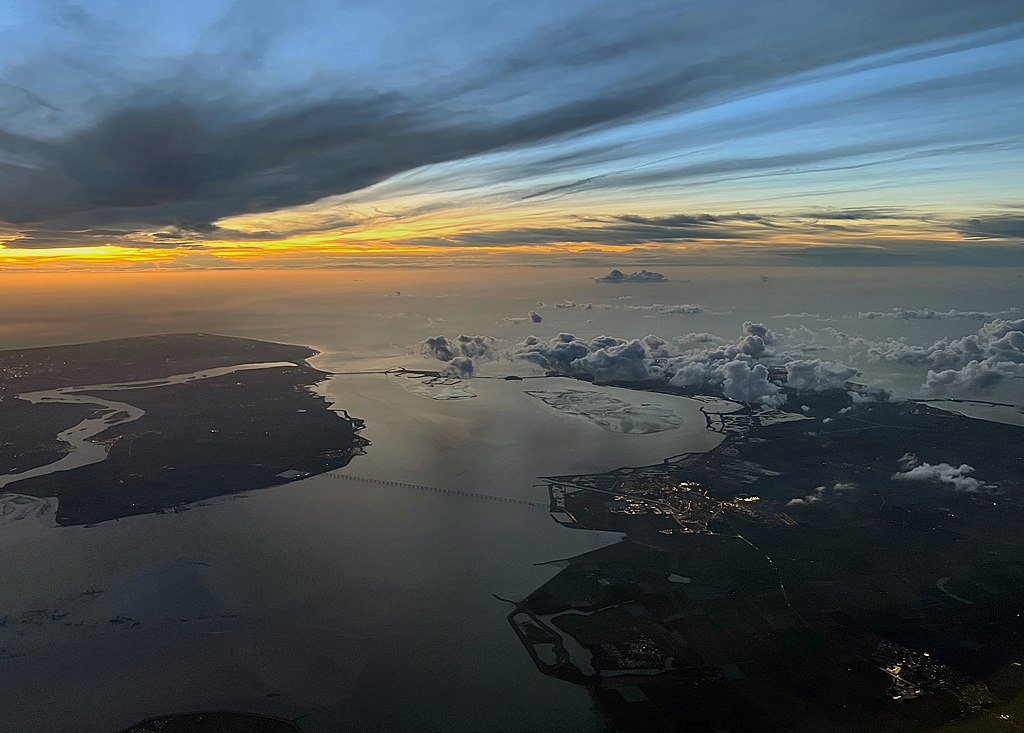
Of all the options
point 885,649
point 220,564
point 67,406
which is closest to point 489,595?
point 220,564

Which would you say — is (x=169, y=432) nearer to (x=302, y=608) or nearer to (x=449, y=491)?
(x=449, y=491)

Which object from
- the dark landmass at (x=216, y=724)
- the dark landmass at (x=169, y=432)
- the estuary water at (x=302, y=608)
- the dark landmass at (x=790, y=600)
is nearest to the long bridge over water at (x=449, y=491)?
the estuary water at (x=302, y=608)

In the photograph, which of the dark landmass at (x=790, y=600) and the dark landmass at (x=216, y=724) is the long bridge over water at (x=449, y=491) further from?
the dark landmass at (x=216, y=724)

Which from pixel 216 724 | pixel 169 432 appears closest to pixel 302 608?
pixel 216 724

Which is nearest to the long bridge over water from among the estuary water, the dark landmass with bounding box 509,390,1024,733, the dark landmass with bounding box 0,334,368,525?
the estuary water

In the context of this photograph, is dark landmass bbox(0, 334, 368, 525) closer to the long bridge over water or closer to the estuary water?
the long bridge over water

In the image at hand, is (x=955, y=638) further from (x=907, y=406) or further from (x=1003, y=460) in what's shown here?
(x=907, y=406)
